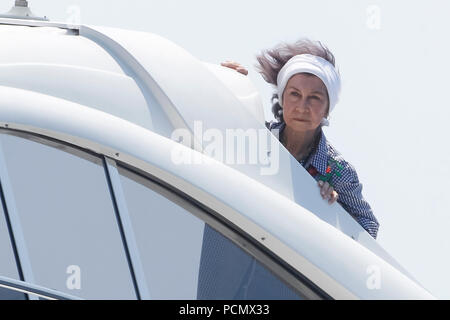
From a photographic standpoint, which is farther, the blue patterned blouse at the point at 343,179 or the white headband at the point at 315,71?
the white headband at the point at 315,71

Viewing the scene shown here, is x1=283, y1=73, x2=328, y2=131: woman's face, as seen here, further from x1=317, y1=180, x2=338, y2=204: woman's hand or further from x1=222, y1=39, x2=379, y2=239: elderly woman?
x1=317, y1=180, x2=338, y2=204: woman's hand

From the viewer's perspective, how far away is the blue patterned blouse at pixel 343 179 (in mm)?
5777

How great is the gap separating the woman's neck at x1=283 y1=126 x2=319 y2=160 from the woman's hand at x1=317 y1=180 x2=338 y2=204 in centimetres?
83

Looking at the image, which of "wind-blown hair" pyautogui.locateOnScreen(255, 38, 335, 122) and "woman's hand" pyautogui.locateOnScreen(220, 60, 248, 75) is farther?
"wind-blown hair" pyautogui.locateOnScreen(255, 38, 335, 122)

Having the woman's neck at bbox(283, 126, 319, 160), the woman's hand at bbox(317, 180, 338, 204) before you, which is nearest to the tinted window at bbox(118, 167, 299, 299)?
the woman's hand at bbox(317, 180, 338, 204)

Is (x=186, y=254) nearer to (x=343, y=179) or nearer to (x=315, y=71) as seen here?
(x=343, y=179)

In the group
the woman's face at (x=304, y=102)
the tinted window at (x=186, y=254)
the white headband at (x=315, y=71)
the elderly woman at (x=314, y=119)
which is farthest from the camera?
the white headband at (x=315, y=71)

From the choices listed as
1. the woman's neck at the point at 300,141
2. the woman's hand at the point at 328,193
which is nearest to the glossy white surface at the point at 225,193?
the woman's hand at the point at 328,193

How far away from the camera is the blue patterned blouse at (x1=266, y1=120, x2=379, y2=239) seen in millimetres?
5777

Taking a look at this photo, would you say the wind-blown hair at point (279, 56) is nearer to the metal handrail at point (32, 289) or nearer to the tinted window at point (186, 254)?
the tinted window at point (186, 254)

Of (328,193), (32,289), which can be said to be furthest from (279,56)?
(32,289)

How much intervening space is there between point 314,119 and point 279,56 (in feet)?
2.17
